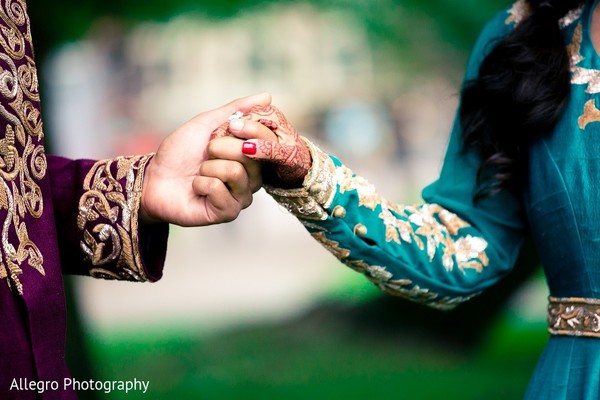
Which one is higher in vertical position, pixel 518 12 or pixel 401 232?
pixel 518 12

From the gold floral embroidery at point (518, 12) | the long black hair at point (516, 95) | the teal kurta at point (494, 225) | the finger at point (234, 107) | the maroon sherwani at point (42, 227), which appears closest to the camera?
the maroon sherwani at point (42, 227)

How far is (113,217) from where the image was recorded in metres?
1.18

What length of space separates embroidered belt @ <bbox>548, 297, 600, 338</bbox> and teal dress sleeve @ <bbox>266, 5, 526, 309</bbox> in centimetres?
15

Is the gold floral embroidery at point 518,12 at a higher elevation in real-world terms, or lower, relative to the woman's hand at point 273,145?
higher

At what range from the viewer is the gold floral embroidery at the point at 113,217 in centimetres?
117

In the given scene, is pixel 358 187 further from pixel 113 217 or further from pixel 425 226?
pixel 113 217

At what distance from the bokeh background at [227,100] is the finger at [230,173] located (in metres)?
0.60

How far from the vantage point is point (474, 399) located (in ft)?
5.78

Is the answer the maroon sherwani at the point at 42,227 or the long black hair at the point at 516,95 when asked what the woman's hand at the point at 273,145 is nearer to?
the maroon sherwani at the point at 42,227

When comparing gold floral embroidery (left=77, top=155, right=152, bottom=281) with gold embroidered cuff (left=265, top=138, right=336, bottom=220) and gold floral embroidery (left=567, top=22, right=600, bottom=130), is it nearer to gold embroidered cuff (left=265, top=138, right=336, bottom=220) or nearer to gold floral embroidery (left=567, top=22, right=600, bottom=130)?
gold embroidered cuff (left=265, top=138, right=336, bottom=220)

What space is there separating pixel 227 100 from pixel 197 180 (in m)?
0.65

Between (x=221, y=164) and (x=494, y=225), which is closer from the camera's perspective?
(x=221, y=164)

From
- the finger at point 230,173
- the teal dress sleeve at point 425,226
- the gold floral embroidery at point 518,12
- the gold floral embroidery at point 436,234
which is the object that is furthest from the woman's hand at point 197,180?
the gold floral embroidery at point 518,12

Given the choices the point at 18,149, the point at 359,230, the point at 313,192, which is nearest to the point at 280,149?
the point at 313,192
